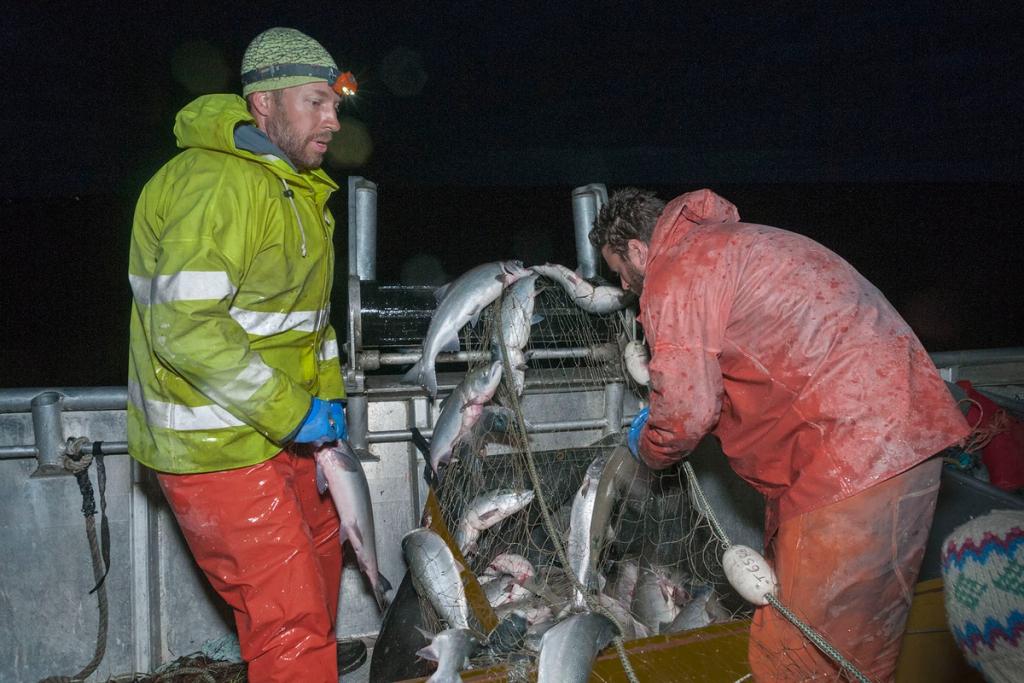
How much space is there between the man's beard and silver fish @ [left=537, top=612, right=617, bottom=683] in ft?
6.22

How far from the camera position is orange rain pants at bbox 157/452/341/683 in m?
2.25

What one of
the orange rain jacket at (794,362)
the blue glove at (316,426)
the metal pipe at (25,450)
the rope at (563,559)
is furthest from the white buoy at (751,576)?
the metal pipe at (25,450)

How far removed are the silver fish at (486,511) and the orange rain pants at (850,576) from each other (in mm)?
1220

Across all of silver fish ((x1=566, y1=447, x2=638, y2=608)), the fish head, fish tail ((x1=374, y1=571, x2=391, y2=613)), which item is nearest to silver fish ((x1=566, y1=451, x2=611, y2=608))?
silver fish ((x1=566, y1=447, x2=638, y2=608))

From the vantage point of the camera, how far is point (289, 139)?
2.57 meters

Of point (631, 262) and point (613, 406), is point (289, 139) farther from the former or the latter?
point (613, 406)

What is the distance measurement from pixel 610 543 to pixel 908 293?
2543 cm

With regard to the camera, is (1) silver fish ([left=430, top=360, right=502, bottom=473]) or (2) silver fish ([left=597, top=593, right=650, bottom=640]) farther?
(1) silver fish ([left=430, top=360, right=502, bottom=473])

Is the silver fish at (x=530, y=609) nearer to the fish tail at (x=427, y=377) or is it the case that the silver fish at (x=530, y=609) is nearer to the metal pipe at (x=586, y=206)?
the fish tail at (x=427, y=377)

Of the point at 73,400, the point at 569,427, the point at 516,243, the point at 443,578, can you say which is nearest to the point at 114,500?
the point at 73,400

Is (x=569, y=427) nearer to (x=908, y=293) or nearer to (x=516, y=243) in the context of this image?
(x=908, y=293)

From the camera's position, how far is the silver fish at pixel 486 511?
3084mm

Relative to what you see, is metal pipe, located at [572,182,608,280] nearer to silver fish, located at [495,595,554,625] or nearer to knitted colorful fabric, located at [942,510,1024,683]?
silver fish, located at [495,595,554,625]

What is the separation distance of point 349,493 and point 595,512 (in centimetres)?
107
